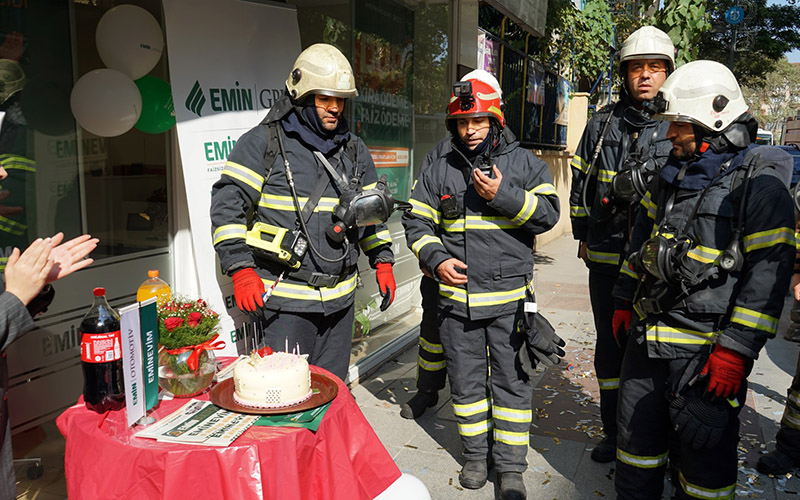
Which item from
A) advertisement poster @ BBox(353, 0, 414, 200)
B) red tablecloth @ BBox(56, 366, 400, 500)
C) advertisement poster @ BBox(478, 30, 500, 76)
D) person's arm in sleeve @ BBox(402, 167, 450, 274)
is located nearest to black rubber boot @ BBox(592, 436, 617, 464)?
person's arm in sleeve @ BBox(402, 167, 450, 274)

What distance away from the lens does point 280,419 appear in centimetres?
A: 221

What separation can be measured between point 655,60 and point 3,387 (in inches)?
151

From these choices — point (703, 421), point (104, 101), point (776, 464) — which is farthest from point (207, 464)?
point (776, 464)

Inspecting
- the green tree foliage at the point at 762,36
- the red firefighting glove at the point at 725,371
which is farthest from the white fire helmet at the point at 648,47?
the green tree foliage at the point at 762,36

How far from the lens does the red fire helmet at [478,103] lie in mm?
3516

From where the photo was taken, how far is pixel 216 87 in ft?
12.6

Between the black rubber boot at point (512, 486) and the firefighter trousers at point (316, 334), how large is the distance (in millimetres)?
1065

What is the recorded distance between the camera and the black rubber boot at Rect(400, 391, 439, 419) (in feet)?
15.4

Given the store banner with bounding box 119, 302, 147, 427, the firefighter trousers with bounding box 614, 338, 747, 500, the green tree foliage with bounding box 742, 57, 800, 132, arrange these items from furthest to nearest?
the green tree foliage with bounding box 742, 57, 800, 132
the firefighter trousers with bounding box 614, 338, 747, 500
the store banner with bounding box 119, 302, 147, 427

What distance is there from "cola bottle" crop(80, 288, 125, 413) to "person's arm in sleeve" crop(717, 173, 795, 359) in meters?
2.35

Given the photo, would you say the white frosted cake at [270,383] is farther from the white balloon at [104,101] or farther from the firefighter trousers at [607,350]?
the firefighter trousers at [607,350]

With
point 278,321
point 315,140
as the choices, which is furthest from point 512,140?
point 278,321

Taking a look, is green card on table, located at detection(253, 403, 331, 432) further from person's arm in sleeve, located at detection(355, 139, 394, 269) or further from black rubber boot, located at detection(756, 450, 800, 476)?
black rubber boot, located at detection(756, 450, 800, 476)

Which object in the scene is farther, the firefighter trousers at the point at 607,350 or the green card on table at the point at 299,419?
the firefighter trousers at the point at 607,350
